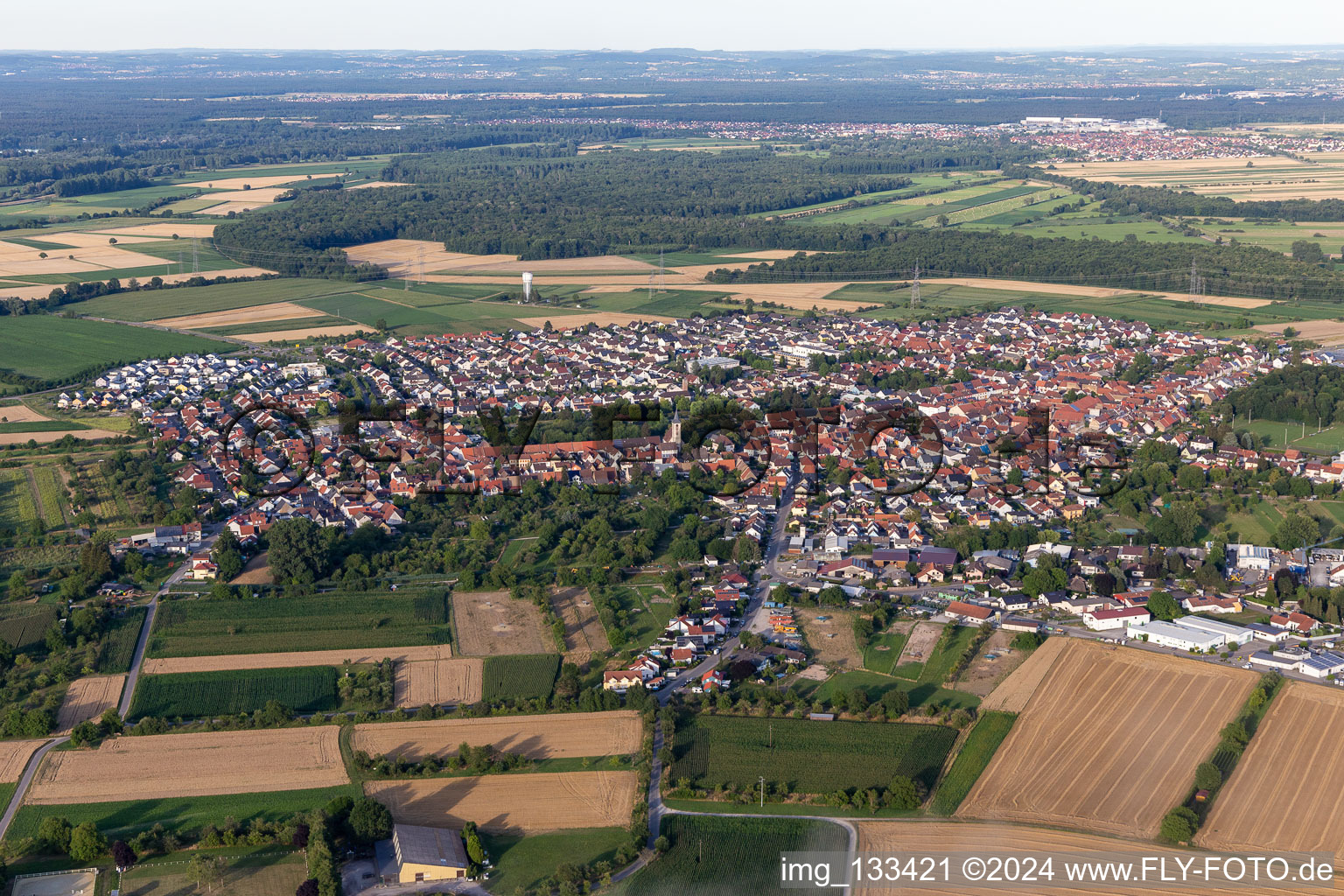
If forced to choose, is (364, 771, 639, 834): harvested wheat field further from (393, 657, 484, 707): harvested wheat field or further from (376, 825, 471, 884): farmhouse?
(393, 657, 484, 707): harvested wheat field

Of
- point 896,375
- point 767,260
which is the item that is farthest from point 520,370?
point 767,260

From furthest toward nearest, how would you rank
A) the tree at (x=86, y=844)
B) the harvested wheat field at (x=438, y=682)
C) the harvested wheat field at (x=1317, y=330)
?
the harvested wheat field at (x=1317, y=330) → the harvested wheat field at (x=438, y=682) → the tree at (x=86, y=844)

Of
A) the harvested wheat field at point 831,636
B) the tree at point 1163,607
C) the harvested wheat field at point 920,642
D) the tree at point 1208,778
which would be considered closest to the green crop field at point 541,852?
the harvested wheat field at point 831,636

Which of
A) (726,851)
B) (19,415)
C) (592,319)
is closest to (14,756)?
(726,851)

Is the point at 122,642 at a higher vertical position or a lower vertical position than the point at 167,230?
lower

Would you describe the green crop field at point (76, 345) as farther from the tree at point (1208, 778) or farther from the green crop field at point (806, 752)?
the tree at point (1208, 778)

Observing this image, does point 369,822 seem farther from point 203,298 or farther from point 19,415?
point 203,298
